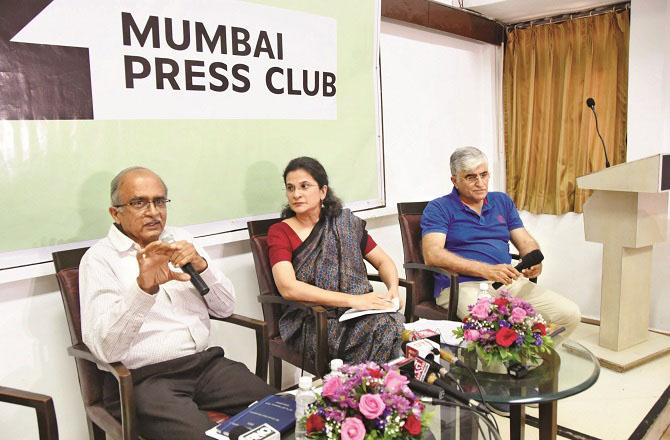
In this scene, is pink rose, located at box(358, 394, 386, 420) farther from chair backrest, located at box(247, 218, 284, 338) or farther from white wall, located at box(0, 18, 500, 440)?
white wall, located at box(0, 18, 500, 440)

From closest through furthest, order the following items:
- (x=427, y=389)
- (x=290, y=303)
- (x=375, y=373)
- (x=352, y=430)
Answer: (x=352, y=430)
(x=375, y=373)
(x=427, y=389)
(x=290, y=303)

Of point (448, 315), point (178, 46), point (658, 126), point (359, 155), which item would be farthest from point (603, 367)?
point (178, 46)

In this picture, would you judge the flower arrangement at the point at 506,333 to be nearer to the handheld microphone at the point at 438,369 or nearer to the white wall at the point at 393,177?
the handheld microphone at the point at 438,369

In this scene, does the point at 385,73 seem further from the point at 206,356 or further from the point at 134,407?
the point at 134,407

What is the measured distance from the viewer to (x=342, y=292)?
2.37 m

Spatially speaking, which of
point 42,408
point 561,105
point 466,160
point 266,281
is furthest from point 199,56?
point 561,105

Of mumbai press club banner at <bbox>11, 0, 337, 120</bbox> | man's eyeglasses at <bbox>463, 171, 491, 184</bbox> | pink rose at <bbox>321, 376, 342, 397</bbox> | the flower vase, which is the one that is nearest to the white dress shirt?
mumbai press club banner at <bbox>11, 0, 337, 120</bbox>

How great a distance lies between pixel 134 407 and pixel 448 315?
1.59m

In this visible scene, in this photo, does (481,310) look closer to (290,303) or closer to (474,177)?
(290,303)

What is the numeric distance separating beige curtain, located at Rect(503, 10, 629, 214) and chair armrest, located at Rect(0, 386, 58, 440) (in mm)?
3678

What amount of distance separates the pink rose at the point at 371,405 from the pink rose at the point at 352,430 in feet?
0.08

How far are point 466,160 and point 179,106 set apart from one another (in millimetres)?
1465

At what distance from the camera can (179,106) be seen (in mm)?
2342

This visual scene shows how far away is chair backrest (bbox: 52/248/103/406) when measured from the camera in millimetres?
1812
